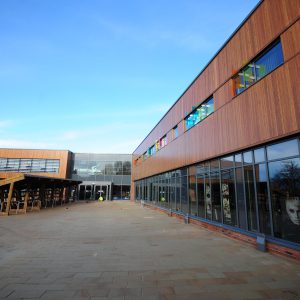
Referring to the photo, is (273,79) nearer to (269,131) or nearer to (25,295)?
(269,131)

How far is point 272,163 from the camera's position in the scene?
303 inches

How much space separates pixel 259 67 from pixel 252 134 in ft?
7.57

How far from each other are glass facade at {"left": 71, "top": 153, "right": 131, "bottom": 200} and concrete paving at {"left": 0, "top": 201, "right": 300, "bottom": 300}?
32.5 m

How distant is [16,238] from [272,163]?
962cm

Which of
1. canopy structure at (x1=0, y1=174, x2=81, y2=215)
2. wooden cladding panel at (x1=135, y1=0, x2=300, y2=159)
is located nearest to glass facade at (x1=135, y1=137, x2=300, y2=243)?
wooden cladding panel at (x1=135, y1=0, x2=300, y2=159)

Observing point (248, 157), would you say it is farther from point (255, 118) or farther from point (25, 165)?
point (25, 165)

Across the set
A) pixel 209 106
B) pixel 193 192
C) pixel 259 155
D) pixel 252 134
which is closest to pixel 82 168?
pixel 193 192

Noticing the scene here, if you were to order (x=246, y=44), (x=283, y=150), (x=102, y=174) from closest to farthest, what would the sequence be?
(x=283, y=150)
(x=246, y=44)
(x=102, y=174)

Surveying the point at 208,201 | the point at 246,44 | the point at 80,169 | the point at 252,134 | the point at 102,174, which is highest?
the point at 246,44

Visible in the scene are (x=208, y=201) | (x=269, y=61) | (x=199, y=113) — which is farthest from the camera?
A: (x=199, y=113)

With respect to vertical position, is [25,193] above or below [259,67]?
below

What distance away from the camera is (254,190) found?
27.8 feet

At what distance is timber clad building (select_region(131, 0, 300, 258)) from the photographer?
6.96 meters

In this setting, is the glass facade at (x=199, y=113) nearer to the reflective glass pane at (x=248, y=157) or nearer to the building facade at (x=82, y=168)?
the reflective glass pane at (x=248, y=157)
